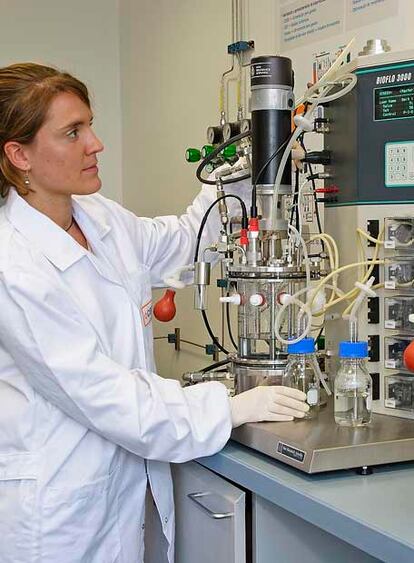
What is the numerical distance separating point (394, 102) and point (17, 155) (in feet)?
2.52

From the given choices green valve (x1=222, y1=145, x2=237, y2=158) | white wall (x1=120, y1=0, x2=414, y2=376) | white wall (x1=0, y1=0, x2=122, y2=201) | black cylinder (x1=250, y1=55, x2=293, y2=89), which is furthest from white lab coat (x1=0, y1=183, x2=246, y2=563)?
white wall (x1=0, y1=0, x2=122, y2=201)

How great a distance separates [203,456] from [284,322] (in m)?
0.33

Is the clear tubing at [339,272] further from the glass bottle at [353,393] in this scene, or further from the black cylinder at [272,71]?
the black cylinder at [272,71]

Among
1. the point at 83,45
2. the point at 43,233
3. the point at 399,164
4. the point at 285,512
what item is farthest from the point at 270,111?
the point at 83,45

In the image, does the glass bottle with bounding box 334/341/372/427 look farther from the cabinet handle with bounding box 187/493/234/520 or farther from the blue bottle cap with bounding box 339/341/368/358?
the cabinet handle with bounding box 187/493/234/520

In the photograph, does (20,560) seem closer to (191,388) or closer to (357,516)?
(191,388)

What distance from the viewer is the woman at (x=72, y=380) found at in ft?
4.56

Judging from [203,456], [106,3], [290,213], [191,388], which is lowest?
[203,456]

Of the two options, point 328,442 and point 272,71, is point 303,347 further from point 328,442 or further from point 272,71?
point 272,71

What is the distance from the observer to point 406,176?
1.47 m

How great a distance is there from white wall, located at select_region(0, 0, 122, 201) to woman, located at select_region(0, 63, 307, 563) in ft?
7.15

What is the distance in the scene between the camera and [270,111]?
1.60 meters

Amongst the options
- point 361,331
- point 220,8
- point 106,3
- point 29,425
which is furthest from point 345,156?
point 106,3

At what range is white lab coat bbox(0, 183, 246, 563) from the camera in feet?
4.55
